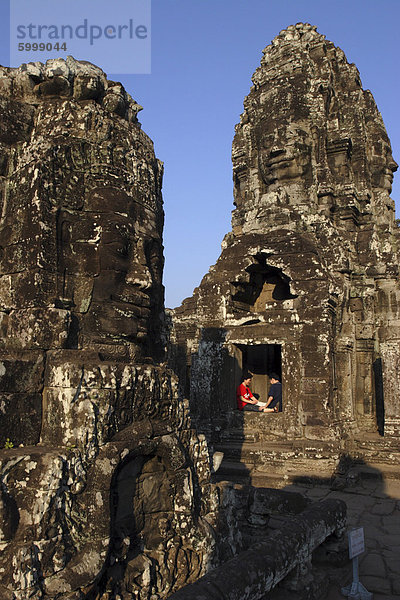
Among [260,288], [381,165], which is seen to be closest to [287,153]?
[381,165]

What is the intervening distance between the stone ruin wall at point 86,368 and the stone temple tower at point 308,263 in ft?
19.1

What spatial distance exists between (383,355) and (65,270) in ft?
26.3

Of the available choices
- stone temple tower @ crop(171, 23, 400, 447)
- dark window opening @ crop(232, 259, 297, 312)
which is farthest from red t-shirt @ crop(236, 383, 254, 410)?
dark window opening @ crop(232, 259, 297, 312)

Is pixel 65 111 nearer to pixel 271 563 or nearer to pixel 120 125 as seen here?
pixel 120 125

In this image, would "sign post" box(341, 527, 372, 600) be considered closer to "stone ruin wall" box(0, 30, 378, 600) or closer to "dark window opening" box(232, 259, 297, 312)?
"stone ruin wall" box(0, 30, 378, 600)

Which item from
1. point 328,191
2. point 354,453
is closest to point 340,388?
point 354,453

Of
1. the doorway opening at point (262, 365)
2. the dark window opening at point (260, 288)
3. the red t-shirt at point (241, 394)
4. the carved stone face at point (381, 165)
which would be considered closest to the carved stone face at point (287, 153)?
the carved stone face at point (381, 165)

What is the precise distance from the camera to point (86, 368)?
9.78 ft

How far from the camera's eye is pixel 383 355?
975 centimetres

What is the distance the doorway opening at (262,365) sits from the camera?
43.2 feet

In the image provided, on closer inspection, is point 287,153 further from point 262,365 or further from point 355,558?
point 355,558

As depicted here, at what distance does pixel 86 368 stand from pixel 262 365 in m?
10.9

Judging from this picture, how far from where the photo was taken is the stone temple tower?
9.45 metres

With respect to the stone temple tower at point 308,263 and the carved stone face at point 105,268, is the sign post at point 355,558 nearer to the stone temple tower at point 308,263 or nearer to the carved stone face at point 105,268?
the carved stone face at point 105,268
